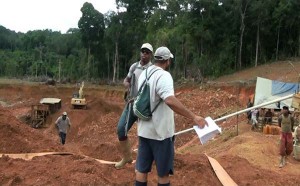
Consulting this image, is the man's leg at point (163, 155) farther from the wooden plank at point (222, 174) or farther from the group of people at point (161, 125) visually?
the wooden plank at point (222, 174)

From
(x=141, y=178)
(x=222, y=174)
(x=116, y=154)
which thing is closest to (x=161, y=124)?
(x=141, y=178)

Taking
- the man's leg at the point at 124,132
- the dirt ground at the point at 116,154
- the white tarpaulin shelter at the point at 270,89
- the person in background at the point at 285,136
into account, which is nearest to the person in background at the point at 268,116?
the dirt ground at the point at 116,154

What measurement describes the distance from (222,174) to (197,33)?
144ft

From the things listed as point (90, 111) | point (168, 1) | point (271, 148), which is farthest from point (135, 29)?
point (271, 148)

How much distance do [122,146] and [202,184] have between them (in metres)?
1.22

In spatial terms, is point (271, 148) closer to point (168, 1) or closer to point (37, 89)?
point (37, 89)

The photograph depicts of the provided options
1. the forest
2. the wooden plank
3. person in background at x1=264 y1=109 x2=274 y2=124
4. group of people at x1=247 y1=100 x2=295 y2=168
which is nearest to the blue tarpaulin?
person in background at x1=264 y1=109 x2=274 y2=124

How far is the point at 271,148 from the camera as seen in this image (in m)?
14.7

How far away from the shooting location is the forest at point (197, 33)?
49.3 meters

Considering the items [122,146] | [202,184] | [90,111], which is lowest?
[90,111]

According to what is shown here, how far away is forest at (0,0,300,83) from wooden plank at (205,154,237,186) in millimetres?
38252

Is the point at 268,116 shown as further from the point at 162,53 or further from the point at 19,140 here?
the point at 162,53

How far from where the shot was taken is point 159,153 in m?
4.26

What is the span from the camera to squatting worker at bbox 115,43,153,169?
17.6 feet
